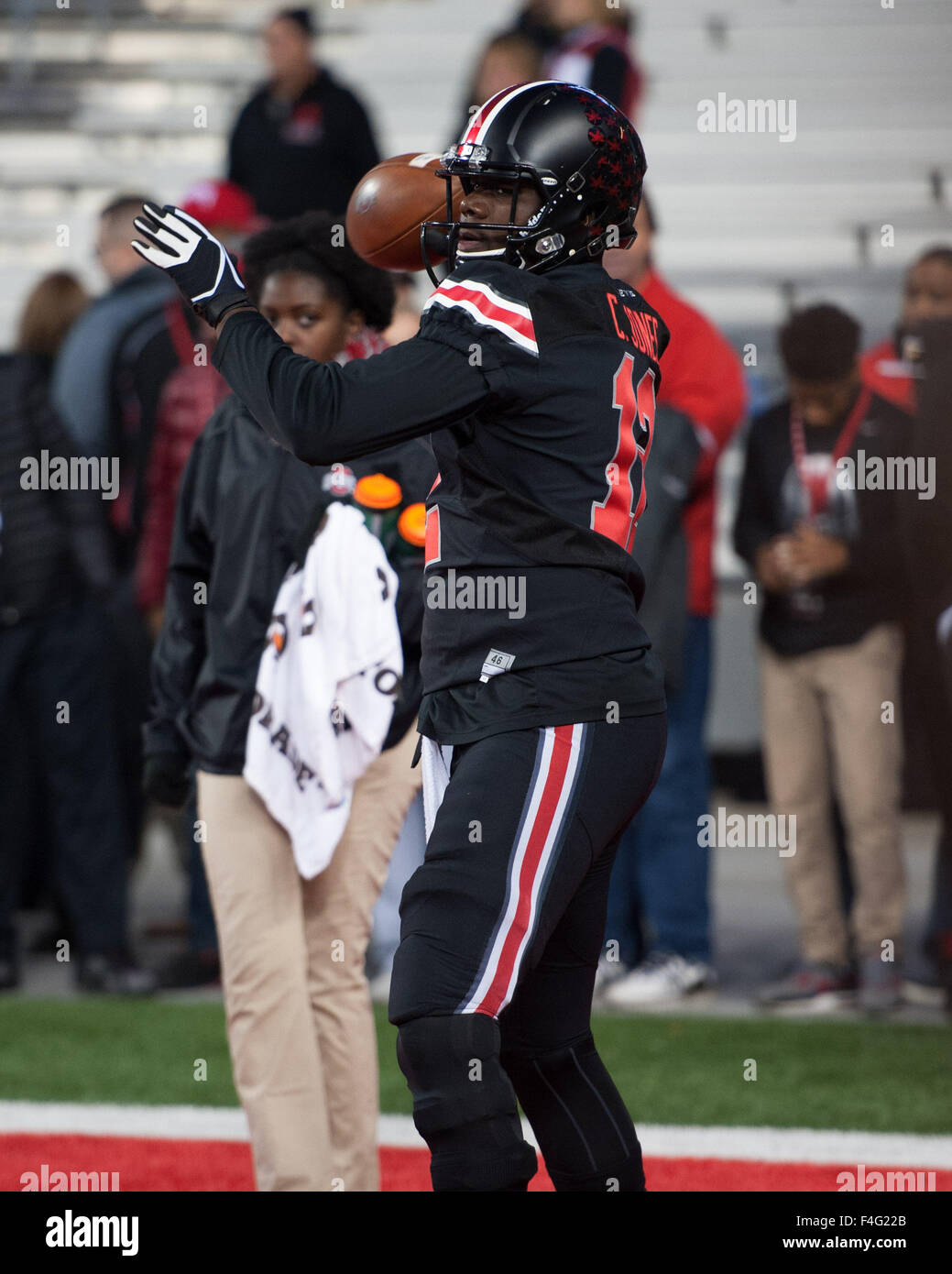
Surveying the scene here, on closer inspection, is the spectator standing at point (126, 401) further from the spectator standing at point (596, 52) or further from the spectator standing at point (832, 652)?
the spectator standing at point (832, 652)

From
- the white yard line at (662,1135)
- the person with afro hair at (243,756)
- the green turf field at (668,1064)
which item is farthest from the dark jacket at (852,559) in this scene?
the person with afro hair at (243,756)

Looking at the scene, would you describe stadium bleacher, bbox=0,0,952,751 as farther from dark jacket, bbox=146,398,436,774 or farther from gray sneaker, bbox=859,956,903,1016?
dark jacket, bbox=146,398,436,774

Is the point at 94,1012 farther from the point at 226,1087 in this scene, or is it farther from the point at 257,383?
the point at 257,383

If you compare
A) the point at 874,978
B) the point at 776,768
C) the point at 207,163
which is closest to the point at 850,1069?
the point at 874,978

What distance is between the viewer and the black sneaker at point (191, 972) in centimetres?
628

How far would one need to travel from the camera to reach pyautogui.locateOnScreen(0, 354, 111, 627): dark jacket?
606 cm

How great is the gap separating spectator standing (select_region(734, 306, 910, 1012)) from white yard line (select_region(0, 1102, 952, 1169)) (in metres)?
1.38

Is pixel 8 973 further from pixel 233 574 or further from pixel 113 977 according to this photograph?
pixel 233 574

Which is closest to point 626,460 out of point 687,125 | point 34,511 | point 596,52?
point 34,511

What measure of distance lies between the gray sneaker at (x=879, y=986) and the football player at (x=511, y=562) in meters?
2.92

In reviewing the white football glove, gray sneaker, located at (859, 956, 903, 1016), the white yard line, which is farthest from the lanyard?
the white football glove

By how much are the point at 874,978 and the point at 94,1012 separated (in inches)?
96.9

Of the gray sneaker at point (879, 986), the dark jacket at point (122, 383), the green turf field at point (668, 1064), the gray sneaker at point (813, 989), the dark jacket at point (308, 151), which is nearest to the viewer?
the green turf field at point (668, 1064)

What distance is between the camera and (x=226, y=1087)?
5.06 metres
